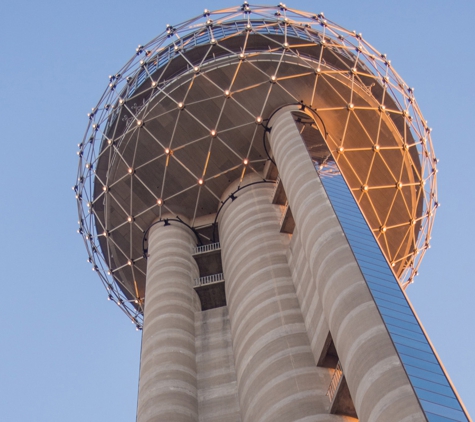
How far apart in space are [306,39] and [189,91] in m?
9.76

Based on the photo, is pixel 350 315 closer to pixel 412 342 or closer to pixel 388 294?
pixel 388 294

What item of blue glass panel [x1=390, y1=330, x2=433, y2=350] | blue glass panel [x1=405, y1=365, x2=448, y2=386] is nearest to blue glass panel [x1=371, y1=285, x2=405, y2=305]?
blue glass panel [x1=390, y1=330, x2=433, y2=350]

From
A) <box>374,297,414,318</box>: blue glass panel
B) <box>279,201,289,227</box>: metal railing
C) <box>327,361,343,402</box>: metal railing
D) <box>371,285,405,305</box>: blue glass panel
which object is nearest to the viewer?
<box>374,297,414,318</box>: blue glass panel

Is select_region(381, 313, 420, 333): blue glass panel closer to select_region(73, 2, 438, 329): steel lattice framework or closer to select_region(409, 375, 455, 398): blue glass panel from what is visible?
select_region(409, 375, 455, 398): blue glass panel

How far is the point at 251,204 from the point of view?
141 ft

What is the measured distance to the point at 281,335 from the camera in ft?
104

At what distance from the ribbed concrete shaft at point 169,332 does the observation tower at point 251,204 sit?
11 cm

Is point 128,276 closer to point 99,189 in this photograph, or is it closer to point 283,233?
point 99,189

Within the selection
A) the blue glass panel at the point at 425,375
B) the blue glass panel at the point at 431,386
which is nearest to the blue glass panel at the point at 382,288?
the blue glass panel at the point at 425,375

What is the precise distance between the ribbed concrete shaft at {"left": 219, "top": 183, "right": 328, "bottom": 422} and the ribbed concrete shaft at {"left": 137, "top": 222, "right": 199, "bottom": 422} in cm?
288

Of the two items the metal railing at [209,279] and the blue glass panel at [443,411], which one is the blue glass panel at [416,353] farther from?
the metal railing at [209,279]

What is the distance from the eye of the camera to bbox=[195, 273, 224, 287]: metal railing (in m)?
42.1

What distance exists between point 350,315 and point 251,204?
1908 centimetres

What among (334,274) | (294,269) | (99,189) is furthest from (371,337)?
(99,189)
